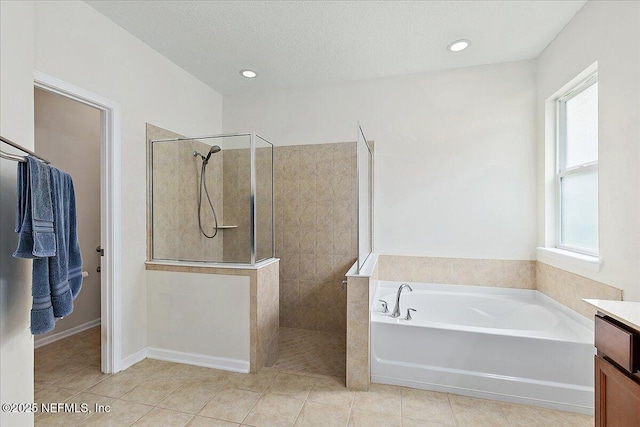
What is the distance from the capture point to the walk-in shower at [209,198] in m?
2.47

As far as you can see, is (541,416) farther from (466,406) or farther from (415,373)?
(415,373)

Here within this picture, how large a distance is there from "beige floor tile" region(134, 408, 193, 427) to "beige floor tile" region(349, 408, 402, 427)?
3.18 feet

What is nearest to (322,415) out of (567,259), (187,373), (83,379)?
(187,373)

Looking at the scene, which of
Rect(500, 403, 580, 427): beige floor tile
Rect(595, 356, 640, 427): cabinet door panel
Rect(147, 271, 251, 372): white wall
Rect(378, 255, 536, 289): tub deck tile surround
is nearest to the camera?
Rect(595, 356, 640, 427): cabinet door panel

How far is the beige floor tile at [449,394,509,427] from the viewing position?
173 cm

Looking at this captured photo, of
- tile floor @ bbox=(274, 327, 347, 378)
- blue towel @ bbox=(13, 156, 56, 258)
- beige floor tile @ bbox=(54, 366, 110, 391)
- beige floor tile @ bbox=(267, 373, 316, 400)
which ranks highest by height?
blue towel @ bbox=(13, 156, 56, 258)

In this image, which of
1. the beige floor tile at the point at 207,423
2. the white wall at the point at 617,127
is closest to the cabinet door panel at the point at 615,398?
the white wall at the point at 617,127

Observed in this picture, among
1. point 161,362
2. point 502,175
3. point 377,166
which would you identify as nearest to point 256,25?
point 377,166

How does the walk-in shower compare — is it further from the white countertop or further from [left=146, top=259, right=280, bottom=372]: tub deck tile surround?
the white countertop

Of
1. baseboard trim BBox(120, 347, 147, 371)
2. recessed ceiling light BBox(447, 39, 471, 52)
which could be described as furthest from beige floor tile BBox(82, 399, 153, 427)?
recessed ceiling light BBox(447, 39, 471, 52)

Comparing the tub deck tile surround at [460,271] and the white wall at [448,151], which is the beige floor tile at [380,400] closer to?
the tub deck tile surround at [460,271]

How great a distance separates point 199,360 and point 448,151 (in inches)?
114

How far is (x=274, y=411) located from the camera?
183cm

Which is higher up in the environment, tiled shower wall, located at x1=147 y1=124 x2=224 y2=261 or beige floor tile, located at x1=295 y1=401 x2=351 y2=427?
tiled shower wall, located at x1=147 y1=124 x2=224 y2=261
